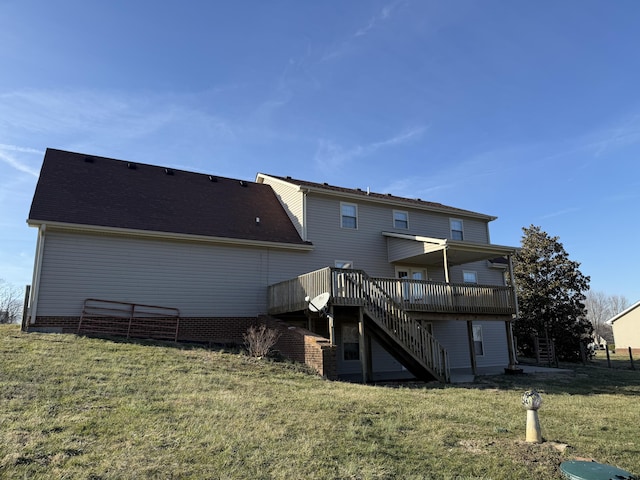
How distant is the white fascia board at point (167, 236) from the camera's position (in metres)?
14.2

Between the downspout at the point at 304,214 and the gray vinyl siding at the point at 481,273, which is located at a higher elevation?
the downspout at the point at 304,214

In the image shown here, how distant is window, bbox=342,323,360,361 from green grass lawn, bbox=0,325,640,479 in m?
6.51

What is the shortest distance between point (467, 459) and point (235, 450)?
113 inches

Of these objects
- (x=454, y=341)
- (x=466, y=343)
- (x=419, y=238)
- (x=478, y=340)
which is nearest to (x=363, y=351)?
(x=419, y=238)

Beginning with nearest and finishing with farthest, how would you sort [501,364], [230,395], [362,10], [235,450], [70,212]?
[235,450]
[230,395]
[362,10]
[70,212]
[501,364]

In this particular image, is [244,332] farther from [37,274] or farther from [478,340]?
[478,340]

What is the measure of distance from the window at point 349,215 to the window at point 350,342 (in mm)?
4303

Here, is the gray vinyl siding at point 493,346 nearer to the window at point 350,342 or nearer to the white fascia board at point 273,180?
the window at point 350,342

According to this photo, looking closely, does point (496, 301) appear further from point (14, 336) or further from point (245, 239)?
point (14, 336)

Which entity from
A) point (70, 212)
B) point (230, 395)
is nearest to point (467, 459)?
point (230, 395)

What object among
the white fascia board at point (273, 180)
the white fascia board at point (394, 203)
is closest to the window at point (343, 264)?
the white fascia board at point (394, 203)

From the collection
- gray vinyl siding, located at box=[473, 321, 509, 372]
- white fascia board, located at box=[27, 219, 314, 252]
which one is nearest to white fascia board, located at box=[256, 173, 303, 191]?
white fascia board, located at box=[27, 219, 314, 252]

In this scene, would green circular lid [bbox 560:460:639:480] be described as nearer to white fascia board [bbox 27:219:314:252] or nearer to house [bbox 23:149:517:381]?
house [bbox 23:149:517:381]

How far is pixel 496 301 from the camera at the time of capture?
17.0 metres
